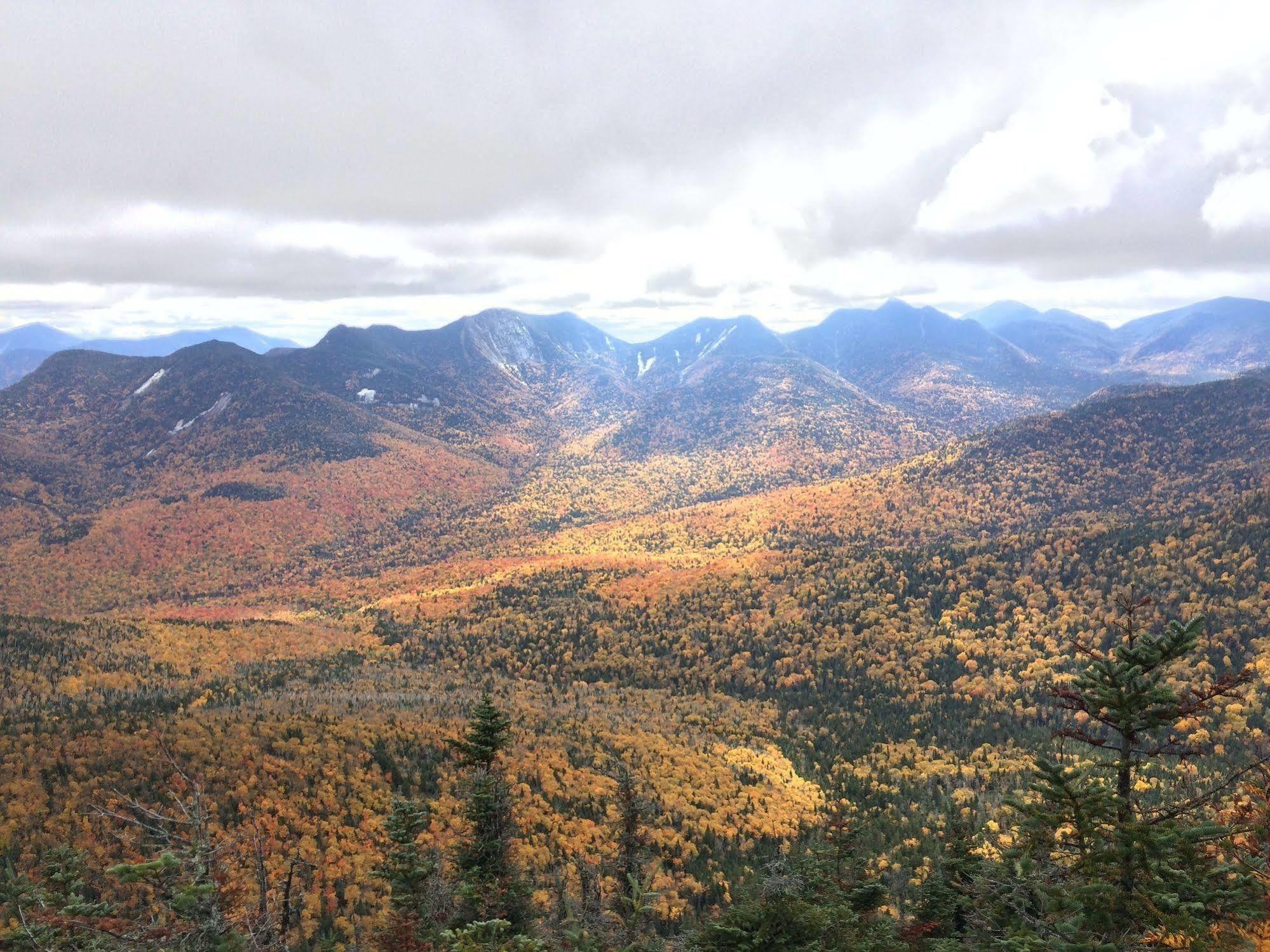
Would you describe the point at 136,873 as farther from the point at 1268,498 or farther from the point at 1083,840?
the point at 1268,498

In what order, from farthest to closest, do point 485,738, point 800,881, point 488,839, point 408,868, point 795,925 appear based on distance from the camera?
point 800,881, point 488,839, point 408,868, point 485,738, point 795,925

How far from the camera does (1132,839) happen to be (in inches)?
605

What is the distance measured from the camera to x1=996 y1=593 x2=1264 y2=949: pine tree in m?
14.4

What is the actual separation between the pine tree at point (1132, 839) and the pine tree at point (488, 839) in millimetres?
20861

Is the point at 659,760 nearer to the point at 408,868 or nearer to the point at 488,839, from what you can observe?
the point at 488,839

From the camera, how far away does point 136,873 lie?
1412 centimetres

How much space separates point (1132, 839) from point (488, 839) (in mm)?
26355

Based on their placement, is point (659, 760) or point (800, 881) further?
point (659, 760)

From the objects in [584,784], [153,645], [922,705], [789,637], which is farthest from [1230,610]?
[153,645]

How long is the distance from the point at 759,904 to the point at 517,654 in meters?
147

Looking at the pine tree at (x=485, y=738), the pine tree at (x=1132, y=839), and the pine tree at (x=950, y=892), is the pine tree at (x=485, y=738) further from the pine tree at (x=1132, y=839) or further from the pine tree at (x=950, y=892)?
the pine tree at (x=950, y=892)

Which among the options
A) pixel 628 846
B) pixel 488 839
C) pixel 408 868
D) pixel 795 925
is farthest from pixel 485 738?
pixel 795 925

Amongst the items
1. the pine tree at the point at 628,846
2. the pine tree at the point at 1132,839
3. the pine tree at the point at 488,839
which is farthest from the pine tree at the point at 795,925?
the pine tree at the point at 488,839

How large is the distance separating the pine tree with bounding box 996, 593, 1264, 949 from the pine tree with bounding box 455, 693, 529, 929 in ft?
68.4
